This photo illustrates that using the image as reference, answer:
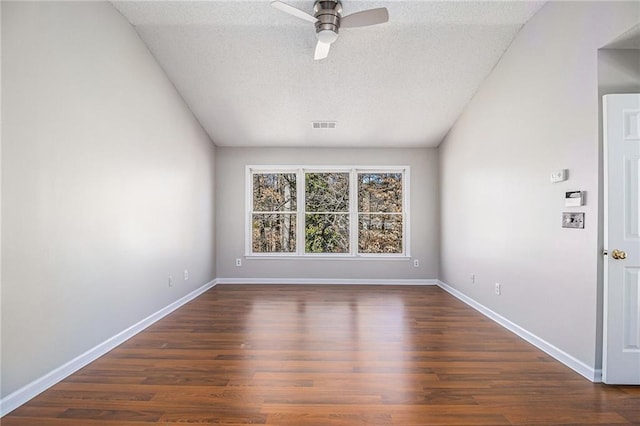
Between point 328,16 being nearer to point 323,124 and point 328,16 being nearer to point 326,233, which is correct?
point 323,124

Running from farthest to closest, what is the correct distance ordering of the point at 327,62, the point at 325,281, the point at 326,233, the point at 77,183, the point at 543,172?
the point at 326,233 < the point at 325,281 < the point at 327,62 < the point at 543,172 < the point at 77,183

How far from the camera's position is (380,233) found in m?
6.11

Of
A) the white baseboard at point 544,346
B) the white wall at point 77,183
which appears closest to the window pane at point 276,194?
the white wall at point 77,183

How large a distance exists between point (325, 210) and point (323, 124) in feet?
5.13

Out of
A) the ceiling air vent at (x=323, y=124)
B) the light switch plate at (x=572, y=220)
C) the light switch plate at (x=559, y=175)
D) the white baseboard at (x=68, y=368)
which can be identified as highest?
the ceiling air vent at (x=323, y=124)

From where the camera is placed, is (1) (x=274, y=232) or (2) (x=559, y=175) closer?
(2) (x=559, y=175)

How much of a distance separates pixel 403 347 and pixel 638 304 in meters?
1.66

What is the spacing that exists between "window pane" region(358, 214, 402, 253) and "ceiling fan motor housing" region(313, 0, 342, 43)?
355 centimetres

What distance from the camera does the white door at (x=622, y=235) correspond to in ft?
7.60

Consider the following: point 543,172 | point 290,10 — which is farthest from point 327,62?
point 543,172

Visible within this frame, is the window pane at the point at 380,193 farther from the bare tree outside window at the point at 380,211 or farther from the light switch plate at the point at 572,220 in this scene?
the light switch plate at the point at 572,220

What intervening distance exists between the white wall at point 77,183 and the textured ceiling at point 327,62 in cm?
44

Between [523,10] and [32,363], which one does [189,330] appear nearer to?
[32,363]

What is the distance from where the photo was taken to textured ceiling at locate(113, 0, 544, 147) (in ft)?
10.8
